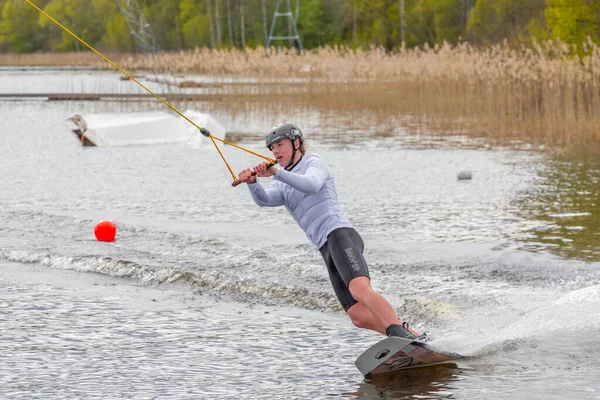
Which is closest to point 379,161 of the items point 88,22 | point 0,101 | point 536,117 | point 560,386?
point 536,117

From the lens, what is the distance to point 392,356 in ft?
21.0

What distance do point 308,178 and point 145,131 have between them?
17631 millimetres

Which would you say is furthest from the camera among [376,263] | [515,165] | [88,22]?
[88,22]

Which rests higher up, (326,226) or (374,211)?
(326,226)

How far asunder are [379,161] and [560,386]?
12968 millimetres

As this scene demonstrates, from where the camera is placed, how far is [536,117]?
2262cm

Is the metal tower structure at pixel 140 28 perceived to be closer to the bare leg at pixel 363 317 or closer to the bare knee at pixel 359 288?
the bare leg at pixel 363 317

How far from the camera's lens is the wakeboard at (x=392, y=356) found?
6.42 m

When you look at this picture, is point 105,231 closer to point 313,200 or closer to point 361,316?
point 313,200

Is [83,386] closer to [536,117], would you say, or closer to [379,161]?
[379,161]

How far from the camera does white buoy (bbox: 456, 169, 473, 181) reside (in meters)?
16.5

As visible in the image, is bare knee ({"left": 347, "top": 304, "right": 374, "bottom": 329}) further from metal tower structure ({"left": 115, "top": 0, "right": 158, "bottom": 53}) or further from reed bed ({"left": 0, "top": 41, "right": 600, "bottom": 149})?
metal tower structure ({"left": 115, "top": 0, "right": 158, "bottom": 53})

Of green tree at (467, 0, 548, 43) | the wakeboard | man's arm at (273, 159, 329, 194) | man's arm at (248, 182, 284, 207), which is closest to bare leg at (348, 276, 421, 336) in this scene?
the wakeboard

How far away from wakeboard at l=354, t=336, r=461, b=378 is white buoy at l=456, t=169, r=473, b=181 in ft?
33.1
